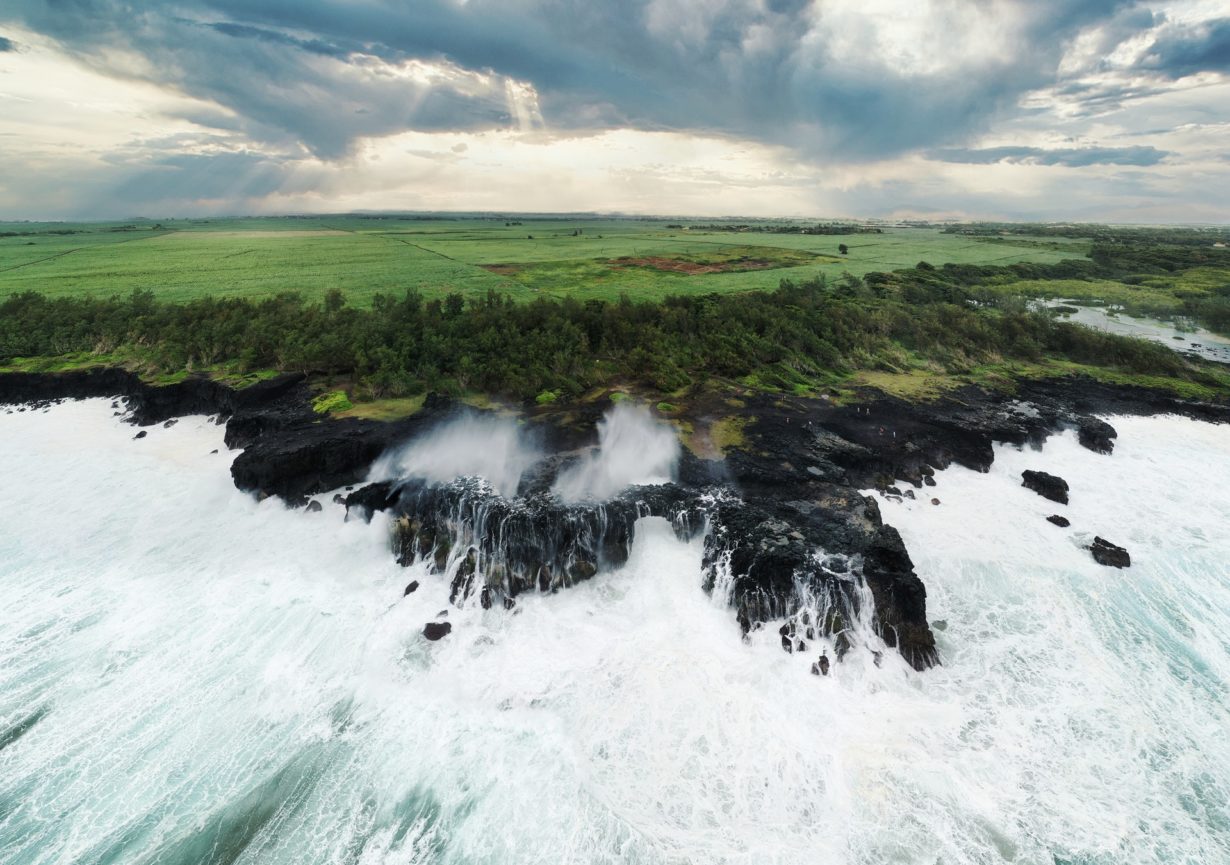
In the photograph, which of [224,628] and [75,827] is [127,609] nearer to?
[224,628]

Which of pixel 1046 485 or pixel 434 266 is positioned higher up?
pixel 434 266

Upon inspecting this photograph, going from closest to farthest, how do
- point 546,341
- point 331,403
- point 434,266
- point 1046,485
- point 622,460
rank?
point 1046,485
point 622,460
point 331,403
point 546,341
point 434,266

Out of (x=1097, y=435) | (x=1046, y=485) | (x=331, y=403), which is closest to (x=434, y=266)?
(x=331, y=403)

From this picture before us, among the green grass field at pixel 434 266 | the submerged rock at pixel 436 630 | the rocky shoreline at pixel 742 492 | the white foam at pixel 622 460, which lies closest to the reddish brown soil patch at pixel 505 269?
the green grass field at pixel 434 266

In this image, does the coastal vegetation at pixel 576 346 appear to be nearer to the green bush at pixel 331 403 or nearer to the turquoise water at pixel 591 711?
the green bush at pixel 331 403

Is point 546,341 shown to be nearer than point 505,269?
Yes

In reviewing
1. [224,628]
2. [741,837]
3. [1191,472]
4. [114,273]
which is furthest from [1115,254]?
[114,273]

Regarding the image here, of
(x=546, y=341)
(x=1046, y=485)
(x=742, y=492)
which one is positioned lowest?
(x=1046, y=485)

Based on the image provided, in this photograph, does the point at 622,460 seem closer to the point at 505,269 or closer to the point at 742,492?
the point at 742,492
